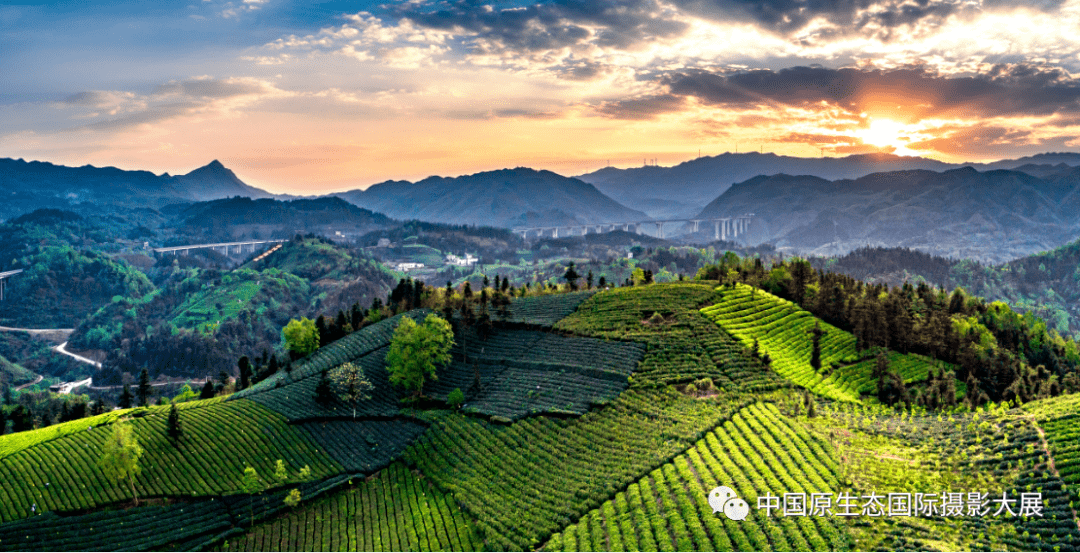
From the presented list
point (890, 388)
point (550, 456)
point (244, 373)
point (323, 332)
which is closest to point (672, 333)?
point (890, 388)

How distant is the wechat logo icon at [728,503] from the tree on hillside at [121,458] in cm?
5399

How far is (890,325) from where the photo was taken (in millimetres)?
99438

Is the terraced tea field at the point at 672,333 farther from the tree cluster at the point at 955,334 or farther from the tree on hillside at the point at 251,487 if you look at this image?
the tree on hillside at the point at 251,487

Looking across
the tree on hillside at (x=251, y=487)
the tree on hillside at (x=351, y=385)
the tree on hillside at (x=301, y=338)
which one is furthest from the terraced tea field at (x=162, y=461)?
the tree on hillside at (x=301, y=338)

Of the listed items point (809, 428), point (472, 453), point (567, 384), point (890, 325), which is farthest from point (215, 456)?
point (890, 325)

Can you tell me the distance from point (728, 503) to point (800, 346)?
54.2m

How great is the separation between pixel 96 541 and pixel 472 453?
34102mm

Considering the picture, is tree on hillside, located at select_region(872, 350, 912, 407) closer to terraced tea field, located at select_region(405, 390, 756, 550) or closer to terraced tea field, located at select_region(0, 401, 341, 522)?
terraced tea field, located at select_region(405, 390, 756, 550)

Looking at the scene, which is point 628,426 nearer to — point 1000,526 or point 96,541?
point 1000,526

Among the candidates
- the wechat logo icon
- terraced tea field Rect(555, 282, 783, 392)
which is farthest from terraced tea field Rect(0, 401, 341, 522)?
terraced tea field Rect(555, 282, 783, 392)

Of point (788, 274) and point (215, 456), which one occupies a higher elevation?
point (788, 274)

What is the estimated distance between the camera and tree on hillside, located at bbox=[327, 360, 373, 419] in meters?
79.0

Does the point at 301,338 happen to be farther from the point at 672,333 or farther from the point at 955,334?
the point at 955,334

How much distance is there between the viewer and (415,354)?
271 feet
